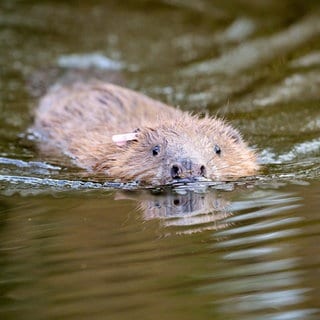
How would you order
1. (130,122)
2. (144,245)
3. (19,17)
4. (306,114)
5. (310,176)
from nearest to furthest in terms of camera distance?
1. (144,245)
2. (310,176)
3. (130,122)
4. (306,114)
5. (19,17)

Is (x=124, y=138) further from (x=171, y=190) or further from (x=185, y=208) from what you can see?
(x=185, y=208)

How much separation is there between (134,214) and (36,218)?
1.76ft

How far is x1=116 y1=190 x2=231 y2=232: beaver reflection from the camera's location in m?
4.25

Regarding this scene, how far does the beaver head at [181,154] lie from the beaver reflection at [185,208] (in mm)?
141

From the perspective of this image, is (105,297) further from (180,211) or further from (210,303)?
(180,211)

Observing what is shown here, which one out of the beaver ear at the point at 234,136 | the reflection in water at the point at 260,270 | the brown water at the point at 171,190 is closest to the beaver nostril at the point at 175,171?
the brown water at the point at 171,190

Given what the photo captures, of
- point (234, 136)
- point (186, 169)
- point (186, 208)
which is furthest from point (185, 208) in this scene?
point (234, 136)

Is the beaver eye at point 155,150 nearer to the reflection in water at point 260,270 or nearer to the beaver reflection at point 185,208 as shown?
the beaver reflection at point 185,208

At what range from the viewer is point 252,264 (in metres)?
3.54

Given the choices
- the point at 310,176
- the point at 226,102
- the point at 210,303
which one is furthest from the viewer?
the point at 226,102

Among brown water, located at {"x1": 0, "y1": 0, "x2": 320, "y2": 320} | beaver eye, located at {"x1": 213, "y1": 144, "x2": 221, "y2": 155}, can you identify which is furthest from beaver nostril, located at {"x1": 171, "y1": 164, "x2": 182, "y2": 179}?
beaver eye, located at {"x1": 213, "y1": 144, "x2": 221, "y2": 155}

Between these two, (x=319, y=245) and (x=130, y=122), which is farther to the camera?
(x=130, y=122)

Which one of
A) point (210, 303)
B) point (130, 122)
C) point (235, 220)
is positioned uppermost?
point (130, 122)

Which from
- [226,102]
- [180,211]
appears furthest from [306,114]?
[180,211]
